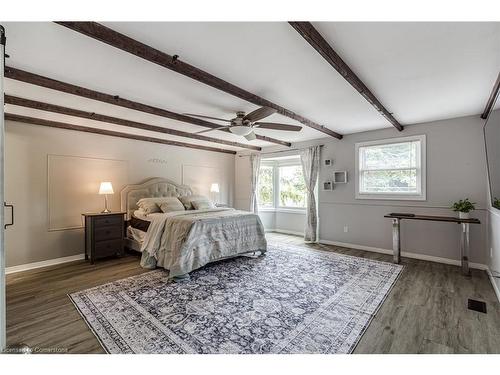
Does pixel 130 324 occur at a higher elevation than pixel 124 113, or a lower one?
lower

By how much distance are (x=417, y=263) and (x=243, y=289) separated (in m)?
3.05

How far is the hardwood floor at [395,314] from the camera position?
1.88 meters

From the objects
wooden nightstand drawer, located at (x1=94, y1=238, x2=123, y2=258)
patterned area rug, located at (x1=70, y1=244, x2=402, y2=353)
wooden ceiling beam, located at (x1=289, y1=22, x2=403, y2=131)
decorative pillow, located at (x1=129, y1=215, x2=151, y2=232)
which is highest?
wooden ceiling beam, located at (x1=289, y1=22, x2=403, y2=131)

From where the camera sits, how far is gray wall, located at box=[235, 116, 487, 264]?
371 cm

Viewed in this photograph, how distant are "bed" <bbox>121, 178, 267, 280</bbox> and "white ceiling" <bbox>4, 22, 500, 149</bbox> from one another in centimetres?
169

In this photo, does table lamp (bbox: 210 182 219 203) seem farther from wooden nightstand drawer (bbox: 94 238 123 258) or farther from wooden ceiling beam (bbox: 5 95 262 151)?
wooden nightstand drawer (bbox: 94 238 123 258)

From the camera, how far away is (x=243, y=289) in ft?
9.55

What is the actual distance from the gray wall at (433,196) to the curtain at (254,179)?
211 cm

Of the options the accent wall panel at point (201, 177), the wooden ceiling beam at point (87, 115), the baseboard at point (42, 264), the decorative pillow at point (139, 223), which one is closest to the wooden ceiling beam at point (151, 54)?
the wooden ceiling beam at point (87, 115)

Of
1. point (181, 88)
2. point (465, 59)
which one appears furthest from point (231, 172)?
point (465, 59)

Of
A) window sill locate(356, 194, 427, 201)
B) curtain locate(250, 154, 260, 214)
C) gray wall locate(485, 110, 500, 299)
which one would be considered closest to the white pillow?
curtain locate(250, 154, 260, 214)

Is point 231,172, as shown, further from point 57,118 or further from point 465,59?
point 465,59
